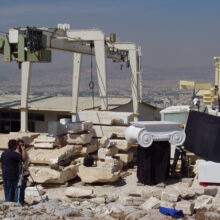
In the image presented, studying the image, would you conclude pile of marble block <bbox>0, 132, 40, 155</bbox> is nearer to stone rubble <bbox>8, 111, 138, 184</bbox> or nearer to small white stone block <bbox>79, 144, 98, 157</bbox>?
stone rubble <bbox>8, 111, 138, 184</bbox>

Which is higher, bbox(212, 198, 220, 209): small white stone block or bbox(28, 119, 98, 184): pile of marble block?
bbox(28, 119, 98, 184): pile of marble block

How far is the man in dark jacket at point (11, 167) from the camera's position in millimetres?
8227

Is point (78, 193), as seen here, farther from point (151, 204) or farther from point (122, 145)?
point (122, 145)

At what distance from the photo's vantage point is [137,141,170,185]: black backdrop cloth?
410 inches

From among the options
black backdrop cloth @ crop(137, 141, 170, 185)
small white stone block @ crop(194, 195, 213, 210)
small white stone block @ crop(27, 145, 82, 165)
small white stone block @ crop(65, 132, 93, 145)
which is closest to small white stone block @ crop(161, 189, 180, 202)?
small white stone block @ crop(194, 195, 213, 210)

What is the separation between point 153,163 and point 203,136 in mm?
1388

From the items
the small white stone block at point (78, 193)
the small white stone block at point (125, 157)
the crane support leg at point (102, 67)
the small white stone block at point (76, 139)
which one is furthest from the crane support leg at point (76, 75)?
the small white stone block at point (78, 193)

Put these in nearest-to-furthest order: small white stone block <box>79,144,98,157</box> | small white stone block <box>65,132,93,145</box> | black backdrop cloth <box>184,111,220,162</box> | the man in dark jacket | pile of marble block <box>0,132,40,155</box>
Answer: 1. the man in dark jacket
2. black backdrop cloth <box>184,111,220,162</box>
3. pile of marble block <box>0,132,40,155</box>
4. small white stone block <box>79,144,98,157</box>
5. small white stone block <box>65,132,93,145</box>

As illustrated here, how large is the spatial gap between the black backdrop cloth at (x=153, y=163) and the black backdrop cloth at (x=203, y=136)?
86 centimetres

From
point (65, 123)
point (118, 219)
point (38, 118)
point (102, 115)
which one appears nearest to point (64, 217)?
point (118, 219)

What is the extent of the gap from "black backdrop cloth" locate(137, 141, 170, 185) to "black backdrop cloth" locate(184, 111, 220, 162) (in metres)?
0.86

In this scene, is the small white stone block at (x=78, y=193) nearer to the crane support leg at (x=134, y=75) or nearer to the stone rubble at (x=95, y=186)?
the stone rubble at (x=95, y=186)

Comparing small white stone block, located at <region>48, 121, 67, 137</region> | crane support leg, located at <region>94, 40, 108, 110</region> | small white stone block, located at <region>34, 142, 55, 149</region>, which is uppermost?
crane support leg, located at <region>94, 40, 108, 110</region>

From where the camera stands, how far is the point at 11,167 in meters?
8.27
